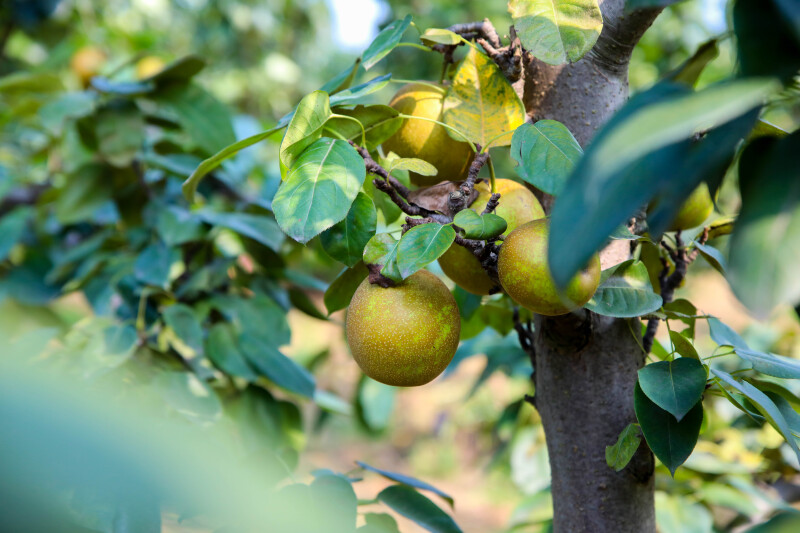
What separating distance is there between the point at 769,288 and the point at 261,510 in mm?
200

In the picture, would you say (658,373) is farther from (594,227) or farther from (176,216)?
(176,216)

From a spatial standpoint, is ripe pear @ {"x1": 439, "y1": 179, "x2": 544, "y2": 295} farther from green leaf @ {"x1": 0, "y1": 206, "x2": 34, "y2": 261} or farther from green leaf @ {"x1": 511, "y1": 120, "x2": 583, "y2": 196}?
green leaf @ {"x1": 0, "y1": 206, "x2": 34, "y2": 261}

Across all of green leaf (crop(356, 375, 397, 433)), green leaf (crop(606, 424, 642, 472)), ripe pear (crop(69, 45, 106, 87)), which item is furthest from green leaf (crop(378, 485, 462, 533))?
ripe pear (crop(69, 45, 106, 87))

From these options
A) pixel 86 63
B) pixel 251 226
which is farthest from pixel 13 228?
pixel 251 226

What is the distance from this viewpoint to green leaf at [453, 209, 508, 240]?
38 cm

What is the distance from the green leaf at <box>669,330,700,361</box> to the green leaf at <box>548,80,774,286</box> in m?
0.25

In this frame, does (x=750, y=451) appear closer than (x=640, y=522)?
No

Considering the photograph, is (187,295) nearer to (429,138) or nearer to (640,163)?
(429,138)

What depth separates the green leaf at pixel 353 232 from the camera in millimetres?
439

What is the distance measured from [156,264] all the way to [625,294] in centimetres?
65

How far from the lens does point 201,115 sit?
2.94ft

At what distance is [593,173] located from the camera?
22 centimetres

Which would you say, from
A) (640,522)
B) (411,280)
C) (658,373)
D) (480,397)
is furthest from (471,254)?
(480,397)

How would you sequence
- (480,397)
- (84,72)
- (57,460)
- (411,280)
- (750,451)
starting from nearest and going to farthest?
(57,460)
(411,280)
(750,451)
(84,72)
(480,397)
